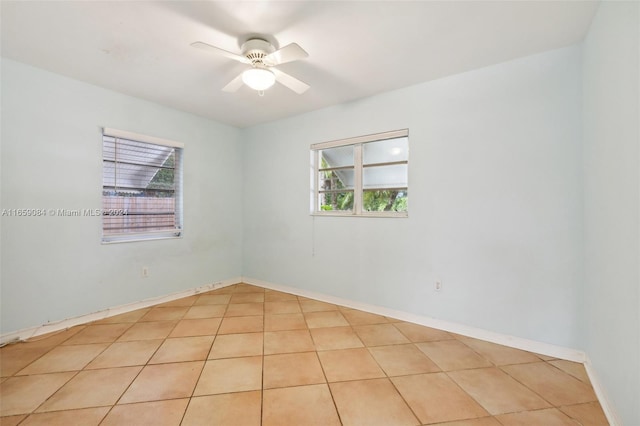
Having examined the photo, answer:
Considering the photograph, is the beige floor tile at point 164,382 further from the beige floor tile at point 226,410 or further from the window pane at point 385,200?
the window pane at point 385,200

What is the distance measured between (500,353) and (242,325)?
2.32 m

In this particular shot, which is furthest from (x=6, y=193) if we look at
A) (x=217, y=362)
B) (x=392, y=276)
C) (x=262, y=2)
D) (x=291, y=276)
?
(x=392, y=276)

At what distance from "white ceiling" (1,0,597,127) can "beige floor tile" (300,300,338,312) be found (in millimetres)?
2513

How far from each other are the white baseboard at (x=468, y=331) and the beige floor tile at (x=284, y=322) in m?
0.62

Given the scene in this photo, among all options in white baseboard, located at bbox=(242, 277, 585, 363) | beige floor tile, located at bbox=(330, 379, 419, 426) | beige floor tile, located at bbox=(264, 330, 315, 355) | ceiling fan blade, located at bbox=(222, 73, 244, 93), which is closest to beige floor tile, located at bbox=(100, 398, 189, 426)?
beige floor tile, located at bbox=(264, 330, 315, 355)

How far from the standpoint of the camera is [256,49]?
6.36 ft

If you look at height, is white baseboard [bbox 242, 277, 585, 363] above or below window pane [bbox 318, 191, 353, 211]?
below

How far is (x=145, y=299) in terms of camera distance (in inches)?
124

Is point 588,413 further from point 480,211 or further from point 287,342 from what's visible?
point 287,342

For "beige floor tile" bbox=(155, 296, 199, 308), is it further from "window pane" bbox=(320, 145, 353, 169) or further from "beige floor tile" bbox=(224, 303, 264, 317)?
"window pane" bbox=(320, 145, 353, 169)

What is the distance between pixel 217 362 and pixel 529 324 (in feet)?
8.31

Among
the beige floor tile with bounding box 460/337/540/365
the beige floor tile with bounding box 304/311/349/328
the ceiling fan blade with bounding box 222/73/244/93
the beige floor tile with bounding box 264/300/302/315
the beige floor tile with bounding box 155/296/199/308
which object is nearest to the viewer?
the beige floor tile with bounding box 460/337/540/365

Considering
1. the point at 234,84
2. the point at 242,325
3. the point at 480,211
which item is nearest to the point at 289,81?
the point at 234,84

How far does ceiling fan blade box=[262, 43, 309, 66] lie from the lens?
5.83 ft
